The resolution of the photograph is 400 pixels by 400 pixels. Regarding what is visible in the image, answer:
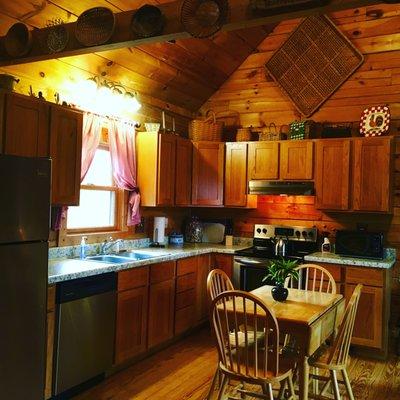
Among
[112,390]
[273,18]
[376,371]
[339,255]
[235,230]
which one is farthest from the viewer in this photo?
[235,230]

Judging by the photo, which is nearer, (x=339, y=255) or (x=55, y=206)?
(x=55, y=206)

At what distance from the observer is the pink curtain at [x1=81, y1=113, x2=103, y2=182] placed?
3852 mm

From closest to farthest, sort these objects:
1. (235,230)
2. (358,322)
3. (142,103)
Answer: (358,322)
(142,103)
(235,230)

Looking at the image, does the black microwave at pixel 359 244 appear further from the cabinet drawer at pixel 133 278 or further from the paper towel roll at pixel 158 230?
the cabinet drawer at pixel 133 278

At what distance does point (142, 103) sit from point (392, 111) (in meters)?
2.65

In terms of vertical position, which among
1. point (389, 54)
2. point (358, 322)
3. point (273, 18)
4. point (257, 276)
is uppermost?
point (389, 54)

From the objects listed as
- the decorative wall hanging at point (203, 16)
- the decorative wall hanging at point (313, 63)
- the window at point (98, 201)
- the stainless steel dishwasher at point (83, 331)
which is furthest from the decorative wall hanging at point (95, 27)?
the decorative wall hanging at point (313, 63)

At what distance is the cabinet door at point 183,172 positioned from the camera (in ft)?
16.2

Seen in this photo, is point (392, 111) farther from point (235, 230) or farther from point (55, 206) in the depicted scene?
point (55, 206)

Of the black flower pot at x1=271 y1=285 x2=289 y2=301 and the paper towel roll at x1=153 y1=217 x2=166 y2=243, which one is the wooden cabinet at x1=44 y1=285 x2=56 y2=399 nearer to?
the black flower pot at x1=271 y1=285 x2=289 y2=301

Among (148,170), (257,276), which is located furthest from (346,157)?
(148,170)

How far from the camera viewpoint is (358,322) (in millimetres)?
4164

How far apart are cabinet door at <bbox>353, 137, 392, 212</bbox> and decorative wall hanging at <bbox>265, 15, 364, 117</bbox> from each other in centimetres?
88

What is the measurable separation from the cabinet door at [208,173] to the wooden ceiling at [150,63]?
641 millimetres
